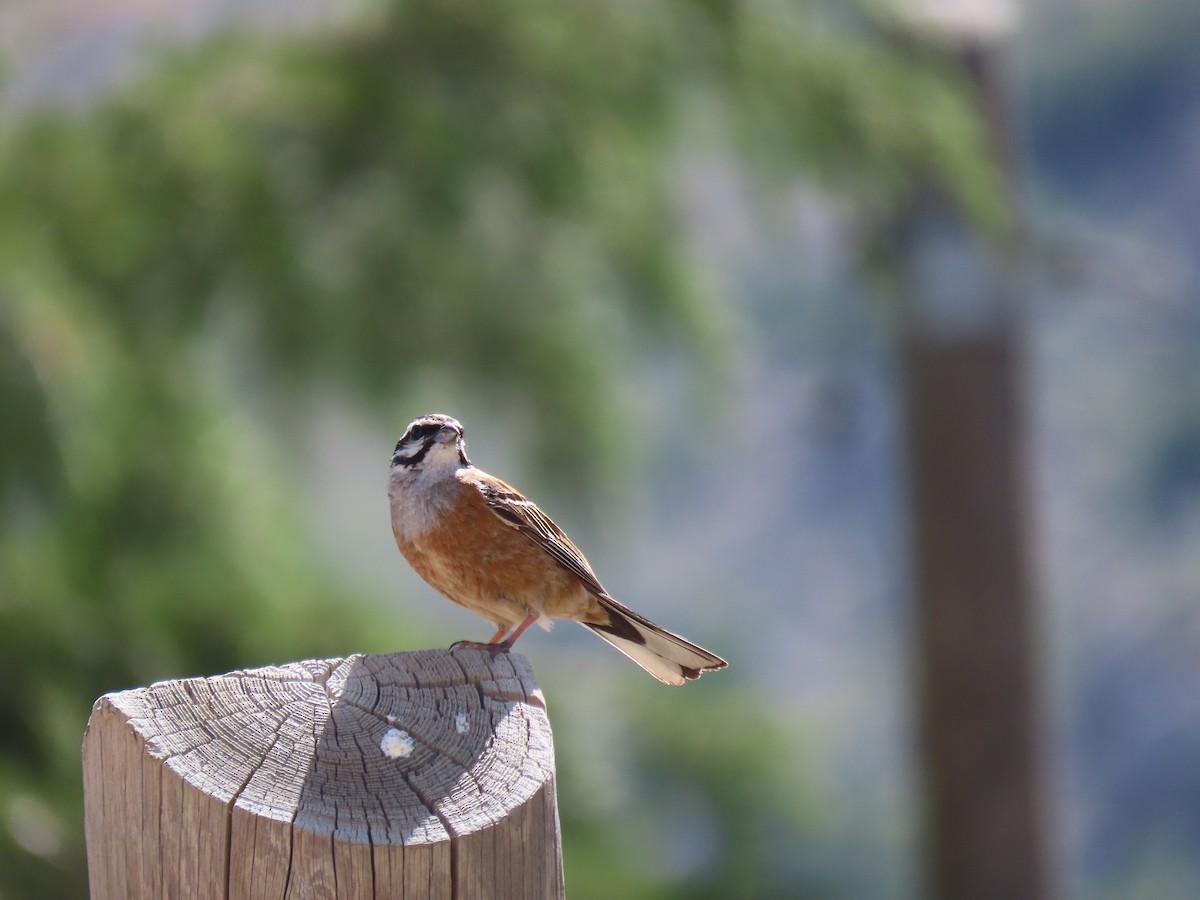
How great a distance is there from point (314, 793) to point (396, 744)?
0.17 meters

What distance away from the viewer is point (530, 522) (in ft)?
10.5

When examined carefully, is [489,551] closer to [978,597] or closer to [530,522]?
[530,522]

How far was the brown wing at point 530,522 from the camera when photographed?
319 cm

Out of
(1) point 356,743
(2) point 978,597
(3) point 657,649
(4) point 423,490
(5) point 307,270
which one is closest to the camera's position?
(1) point 356,743

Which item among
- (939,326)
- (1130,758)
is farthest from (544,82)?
(1130,758)

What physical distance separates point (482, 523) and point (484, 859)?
141 centimetres

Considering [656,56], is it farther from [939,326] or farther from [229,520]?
[939,326]

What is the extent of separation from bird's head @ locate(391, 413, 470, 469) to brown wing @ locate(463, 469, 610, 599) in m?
0.08

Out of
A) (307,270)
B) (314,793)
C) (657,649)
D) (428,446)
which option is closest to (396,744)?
(314,793)

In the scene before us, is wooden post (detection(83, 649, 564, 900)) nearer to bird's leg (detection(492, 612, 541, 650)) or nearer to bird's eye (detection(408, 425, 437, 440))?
bird's leg (detection(492, 612, 541, 650))

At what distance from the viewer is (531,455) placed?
5.11 m

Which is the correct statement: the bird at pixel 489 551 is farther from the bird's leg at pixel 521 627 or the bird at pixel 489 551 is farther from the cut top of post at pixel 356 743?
the cut top of post at pixel 356 743

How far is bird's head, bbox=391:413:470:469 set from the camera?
10.5 ft

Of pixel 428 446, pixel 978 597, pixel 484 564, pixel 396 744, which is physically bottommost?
pixel 396 744
